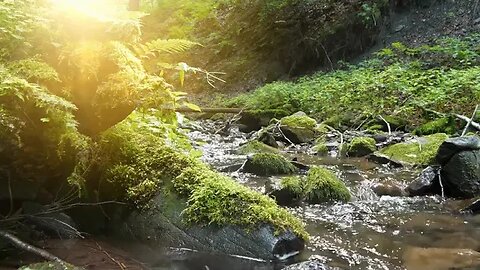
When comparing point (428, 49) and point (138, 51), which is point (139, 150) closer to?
point (138, 51)

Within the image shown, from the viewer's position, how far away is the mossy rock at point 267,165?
25.4ft

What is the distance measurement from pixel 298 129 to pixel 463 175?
539 centimetres

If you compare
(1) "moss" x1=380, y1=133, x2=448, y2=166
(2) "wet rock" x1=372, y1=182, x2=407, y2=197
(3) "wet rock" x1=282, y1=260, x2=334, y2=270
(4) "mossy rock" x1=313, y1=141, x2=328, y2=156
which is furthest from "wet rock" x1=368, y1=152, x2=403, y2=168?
(3) "wet rock" x1=282, y1=260, x2=334, y2=270

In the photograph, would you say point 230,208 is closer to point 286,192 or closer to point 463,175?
point 286,192

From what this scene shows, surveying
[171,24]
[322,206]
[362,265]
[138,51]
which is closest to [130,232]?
[138,51]

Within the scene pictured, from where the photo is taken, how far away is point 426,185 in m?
6.60

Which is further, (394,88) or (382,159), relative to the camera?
(394,88)

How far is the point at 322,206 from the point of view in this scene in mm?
5965

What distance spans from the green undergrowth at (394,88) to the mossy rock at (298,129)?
91cm

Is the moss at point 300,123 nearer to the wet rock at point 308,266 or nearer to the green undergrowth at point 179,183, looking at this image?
the green undergrowth at point 179,183

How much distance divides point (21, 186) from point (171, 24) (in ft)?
73.7

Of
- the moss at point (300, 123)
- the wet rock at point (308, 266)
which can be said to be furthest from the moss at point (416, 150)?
the wet rock at point (308, 266)

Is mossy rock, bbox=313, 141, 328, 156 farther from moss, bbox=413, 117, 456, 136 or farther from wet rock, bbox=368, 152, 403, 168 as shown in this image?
moss, bbox=413, 117, 456, 136

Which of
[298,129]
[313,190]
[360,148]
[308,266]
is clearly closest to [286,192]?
[313,190]
